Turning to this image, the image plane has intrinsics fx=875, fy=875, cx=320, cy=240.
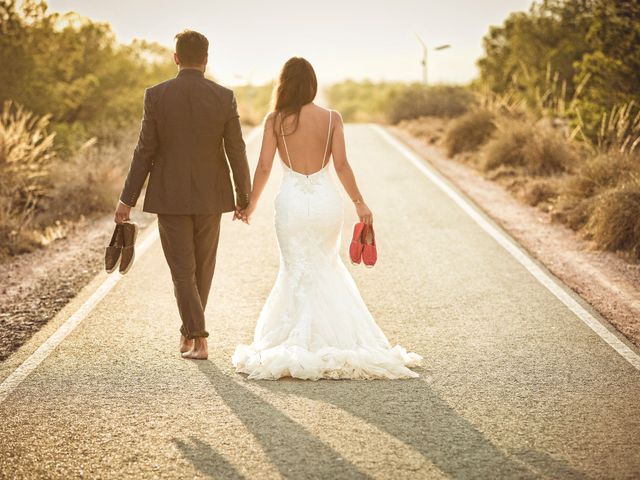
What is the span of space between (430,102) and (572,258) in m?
24.0

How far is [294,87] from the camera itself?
5.94m

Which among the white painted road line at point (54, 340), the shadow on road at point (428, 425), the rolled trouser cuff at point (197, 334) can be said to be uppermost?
the rolled trouser cuff at point (197, 334)

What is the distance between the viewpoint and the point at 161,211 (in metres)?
6.16

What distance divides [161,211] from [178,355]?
1057mm

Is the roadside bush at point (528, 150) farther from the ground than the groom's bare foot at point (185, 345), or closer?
farther from the ground

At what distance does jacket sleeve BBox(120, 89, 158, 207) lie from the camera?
603cm

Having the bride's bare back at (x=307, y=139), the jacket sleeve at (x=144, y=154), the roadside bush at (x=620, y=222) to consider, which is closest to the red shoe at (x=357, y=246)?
the bride's bare back at (x=307, y=139)

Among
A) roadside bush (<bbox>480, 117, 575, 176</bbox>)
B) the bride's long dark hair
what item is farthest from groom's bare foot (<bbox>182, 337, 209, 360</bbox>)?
roadside bush (<bbox>480, 117, 575, 176</bbox>)

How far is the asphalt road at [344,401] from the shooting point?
14.7ft

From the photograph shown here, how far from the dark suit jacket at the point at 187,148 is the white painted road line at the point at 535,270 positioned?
300 cm

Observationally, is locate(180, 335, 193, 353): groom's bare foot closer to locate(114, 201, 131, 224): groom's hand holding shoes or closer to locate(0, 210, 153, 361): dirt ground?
locate(114, 201, 131, 224): groom's hand holding shoes

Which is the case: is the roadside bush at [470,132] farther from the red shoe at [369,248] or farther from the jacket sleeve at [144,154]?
the jacket sleeve at [144,154]

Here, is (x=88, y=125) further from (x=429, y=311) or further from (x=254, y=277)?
(x=429, y=311)

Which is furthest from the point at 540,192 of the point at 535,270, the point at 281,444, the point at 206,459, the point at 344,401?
the point at 206,459
